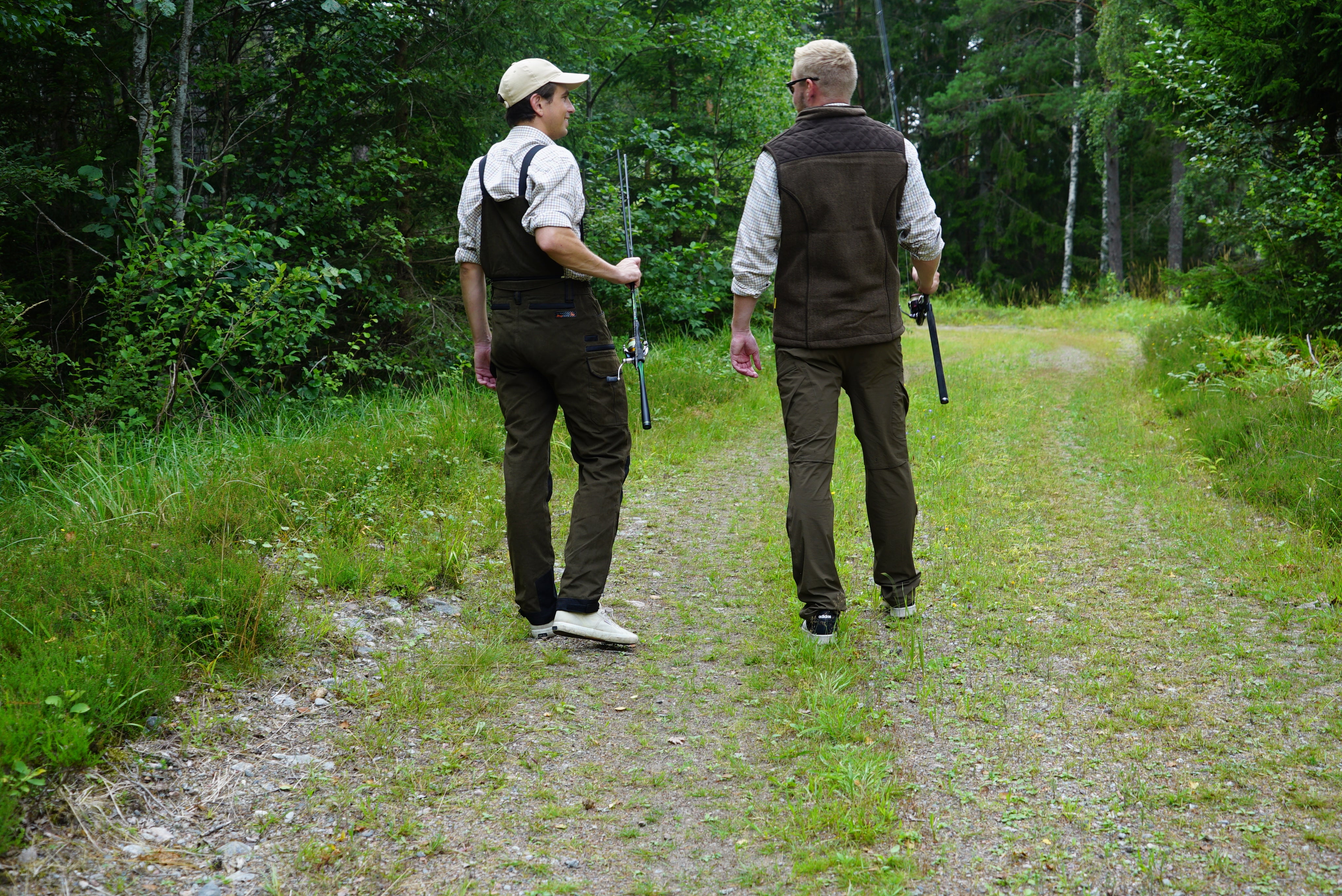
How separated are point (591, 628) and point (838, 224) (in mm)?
1909

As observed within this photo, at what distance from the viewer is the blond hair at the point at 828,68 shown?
3.79 metres

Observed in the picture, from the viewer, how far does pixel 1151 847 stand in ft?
8.04

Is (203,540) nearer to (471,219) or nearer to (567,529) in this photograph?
(471,219)

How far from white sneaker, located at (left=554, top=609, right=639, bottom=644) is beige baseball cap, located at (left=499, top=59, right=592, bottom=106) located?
6.77 ft

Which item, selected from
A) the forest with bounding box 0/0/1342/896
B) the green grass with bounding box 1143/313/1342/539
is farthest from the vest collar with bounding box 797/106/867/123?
the green grass with bounding box 1143/313/1342/539

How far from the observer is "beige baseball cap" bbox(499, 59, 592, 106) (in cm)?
373

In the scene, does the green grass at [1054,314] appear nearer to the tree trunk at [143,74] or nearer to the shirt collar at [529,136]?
the tree trunk at [143,74]

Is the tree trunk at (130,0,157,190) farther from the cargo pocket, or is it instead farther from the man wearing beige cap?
the cargo pocket

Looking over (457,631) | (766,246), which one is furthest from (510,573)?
(766,246)

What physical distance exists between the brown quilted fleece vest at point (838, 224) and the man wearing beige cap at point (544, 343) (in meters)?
0.67

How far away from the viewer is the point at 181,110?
279 inches

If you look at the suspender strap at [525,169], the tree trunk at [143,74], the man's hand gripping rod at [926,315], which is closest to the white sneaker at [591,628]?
the suspender strap at [525,169]

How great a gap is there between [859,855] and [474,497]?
150 inches

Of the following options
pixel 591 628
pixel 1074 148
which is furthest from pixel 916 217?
pixel 1074 148
